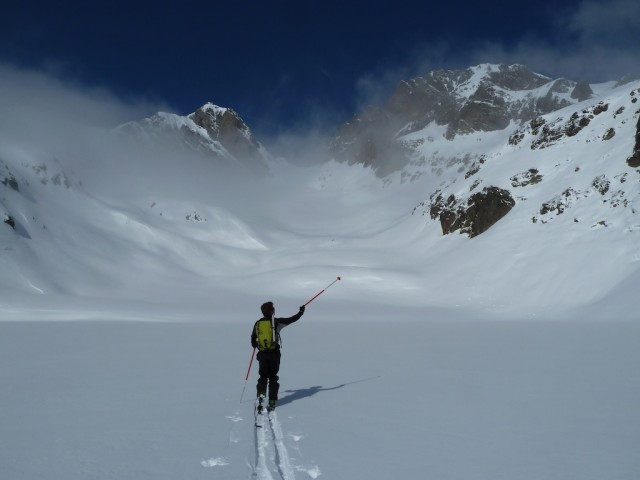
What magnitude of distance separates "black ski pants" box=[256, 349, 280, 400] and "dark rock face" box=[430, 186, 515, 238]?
43.6m

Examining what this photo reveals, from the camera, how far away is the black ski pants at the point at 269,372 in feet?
23.8

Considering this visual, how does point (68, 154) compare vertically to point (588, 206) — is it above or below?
above

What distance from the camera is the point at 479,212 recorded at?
4888 centimetres

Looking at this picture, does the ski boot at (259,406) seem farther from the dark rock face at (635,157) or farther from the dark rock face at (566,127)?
the dark rock face at (566,127)

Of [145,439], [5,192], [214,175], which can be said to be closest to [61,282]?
[5,192]

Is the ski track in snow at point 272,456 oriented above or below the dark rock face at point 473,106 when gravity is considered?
below

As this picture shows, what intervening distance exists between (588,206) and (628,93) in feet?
68.6

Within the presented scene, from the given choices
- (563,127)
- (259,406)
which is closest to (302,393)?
(259,406)

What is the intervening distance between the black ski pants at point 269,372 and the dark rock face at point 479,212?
4357cm

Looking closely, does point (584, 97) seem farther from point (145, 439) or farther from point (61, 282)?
point (145, 439)

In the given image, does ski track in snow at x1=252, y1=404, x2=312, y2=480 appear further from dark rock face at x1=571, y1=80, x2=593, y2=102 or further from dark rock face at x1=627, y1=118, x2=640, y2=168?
dark rock face at x1=571, y1=80, x2=593, y2=102

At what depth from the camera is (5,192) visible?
4503 cm

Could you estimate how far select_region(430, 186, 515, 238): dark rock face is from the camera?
155 feet

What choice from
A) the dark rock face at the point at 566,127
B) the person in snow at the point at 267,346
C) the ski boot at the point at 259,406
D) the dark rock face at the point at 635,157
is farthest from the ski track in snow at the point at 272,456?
the dark rock face at the point at 566,127
